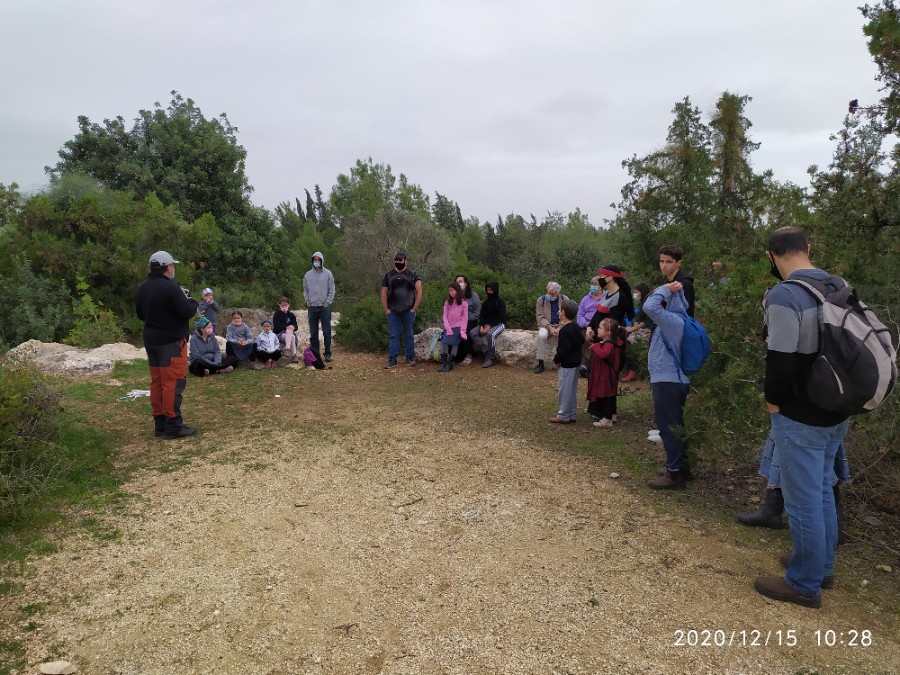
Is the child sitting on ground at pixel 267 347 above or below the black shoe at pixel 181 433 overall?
above

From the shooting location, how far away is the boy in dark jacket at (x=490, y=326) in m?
9.83

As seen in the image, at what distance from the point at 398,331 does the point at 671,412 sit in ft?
20.2

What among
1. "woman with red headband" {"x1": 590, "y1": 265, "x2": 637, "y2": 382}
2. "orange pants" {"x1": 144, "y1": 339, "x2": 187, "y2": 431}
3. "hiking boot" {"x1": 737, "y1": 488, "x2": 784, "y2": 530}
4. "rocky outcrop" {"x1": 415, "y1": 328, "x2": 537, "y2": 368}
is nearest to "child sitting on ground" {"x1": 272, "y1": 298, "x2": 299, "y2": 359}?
"rocky outcrop" {"x1": 415, "y1": 328, "x2": 537, "y2": 368}

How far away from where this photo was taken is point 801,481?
2.92 m

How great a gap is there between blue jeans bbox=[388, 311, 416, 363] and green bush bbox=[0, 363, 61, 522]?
5.25 m

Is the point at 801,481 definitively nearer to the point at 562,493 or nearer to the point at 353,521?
the point at 562,493

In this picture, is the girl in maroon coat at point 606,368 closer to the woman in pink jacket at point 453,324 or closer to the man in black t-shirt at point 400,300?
the woman in pink jacket at point 453,324

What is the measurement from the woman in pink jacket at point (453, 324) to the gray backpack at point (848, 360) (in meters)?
6.92

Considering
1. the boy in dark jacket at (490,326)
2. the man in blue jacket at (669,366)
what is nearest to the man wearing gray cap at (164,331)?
the man in blue jacket at (669,366)

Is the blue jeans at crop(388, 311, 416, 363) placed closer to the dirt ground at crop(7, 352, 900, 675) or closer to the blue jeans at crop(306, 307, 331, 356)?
the blue jeans at crop(306, 307, 331, 356)

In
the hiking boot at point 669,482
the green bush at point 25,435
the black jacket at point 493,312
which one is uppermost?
the black jacket at point 493,312

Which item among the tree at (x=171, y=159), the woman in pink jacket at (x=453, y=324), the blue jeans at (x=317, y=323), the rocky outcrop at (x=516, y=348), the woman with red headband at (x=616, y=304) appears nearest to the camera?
the woman with red headband at (x=616, y=304)

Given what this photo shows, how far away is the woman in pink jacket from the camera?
9570 mm

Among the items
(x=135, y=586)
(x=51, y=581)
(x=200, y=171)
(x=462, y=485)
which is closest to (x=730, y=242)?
(x=462, y=485)
